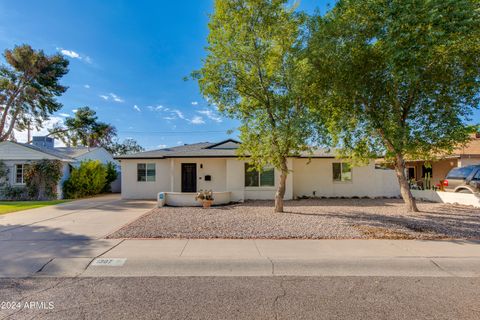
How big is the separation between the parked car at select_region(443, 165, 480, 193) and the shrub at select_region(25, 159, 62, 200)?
77.7 feet

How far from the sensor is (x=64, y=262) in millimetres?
4965

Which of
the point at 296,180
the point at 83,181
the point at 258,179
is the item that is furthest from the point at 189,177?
the point at 83,181

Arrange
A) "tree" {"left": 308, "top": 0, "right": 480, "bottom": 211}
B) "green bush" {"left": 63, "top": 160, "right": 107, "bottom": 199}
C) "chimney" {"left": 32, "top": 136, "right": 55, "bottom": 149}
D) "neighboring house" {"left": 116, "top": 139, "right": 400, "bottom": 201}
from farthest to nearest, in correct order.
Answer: "chimney" {"left": 32, "top": 136, "right": 55, "bottom": 149} < "green bush" {"left": 63, "top": 160, "right": 107, "bottom": 199} < "neighboring house" {"left": 116, "top": 139, "right": 400, "bottom": 201} < "tree" {"left": 308, "top": 0, "right": 480, "bottom": 211}

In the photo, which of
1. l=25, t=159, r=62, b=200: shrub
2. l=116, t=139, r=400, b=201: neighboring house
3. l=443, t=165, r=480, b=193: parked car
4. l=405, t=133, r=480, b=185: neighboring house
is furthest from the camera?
l=25, t=159, r=62, b=200: shrub

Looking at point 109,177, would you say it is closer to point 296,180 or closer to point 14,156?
point 14,156

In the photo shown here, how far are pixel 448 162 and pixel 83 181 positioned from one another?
87.9ft

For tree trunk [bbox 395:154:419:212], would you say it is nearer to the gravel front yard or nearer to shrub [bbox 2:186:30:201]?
the gravel front yard

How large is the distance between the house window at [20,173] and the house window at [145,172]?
7.94m

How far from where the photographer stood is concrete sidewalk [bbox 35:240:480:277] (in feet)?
15.1

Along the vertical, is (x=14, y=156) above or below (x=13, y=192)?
above

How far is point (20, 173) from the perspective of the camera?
17.2 metres

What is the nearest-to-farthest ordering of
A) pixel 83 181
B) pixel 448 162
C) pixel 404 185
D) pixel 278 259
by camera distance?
pixel 278 259
pixel 404 185
pixel 83 181
pixel 448 162

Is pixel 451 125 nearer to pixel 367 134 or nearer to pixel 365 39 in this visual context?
pixel 367 134

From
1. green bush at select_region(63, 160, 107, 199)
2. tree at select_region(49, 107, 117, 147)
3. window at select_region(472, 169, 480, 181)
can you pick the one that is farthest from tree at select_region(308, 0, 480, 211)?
tree at select_region(49, 107, 117, 147)
